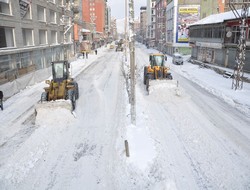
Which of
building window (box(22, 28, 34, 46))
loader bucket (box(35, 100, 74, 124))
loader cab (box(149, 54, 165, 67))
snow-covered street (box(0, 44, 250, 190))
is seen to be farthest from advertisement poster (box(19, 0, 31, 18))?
loader bucket (box(35, 100, 74, 124))

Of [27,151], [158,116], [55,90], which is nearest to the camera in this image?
[27,151]

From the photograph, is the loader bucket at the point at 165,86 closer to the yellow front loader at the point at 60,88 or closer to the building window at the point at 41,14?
the yellow front loader at the point at 60,88

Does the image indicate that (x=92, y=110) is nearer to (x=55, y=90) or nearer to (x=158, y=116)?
(x=55, y=90)

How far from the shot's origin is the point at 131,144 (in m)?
8.73

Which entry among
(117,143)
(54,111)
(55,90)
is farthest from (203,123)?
(55,90)

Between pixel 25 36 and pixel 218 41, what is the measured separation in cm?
2510

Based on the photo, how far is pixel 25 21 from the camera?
77.2 ft

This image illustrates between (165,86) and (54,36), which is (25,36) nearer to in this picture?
(54,36)

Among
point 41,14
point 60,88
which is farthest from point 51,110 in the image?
point 41,14

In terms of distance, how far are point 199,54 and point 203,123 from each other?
2946cm

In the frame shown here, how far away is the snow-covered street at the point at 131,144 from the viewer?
6.76 m

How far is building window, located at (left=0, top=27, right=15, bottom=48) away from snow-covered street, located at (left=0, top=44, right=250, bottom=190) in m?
8.72

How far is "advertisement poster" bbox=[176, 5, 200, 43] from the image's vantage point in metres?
46.1

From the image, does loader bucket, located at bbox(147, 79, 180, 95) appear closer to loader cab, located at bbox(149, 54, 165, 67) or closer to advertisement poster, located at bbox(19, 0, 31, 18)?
loader cab, located at bbox(149, 54, 165, 67)
